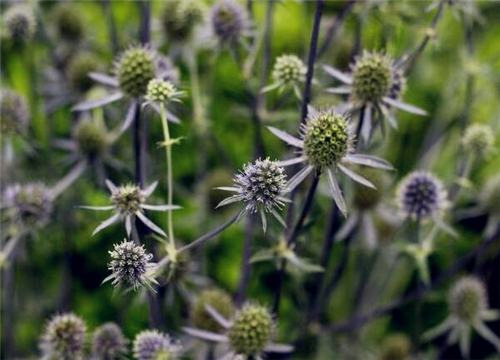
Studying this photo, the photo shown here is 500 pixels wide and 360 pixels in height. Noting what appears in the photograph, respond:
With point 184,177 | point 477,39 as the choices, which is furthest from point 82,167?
point 477,39

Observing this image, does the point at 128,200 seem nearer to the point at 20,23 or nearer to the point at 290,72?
the point at 290,72

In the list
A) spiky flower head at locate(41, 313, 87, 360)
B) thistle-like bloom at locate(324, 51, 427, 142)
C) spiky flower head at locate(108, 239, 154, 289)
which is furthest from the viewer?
thistle-like bloom at locate(324, 51, 427, 142)

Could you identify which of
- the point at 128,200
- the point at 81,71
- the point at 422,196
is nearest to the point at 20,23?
the point at 81,71

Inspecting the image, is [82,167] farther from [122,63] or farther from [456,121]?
[456,121]

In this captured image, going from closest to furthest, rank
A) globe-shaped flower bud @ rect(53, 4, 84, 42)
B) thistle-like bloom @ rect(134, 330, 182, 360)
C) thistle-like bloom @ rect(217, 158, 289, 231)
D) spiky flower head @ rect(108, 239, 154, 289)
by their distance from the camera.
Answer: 1. spiky flower head @ rect(108, 239, 154, 289)
2. thistle-like bloom @ rect(217, 158, 289, 231)
3. thistle-like bloom @ rect(134, 330, 182, 360)
4. globe-shaped flower bud @ rect(53, 4, 84, 42)

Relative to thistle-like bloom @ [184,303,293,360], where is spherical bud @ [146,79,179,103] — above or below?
above

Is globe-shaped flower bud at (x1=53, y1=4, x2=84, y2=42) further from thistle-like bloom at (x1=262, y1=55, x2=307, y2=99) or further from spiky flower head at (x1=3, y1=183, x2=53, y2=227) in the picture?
thistle-like bloom at (x1=262, y1=55, x2=307, y2=99)

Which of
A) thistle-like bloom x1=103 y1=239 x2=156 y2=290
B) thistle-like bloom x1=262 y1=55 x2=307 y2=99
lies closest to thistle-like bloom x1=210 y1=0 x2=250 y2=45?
thistle-like bloom x1=262 y1=55 x2=307 y2=99
